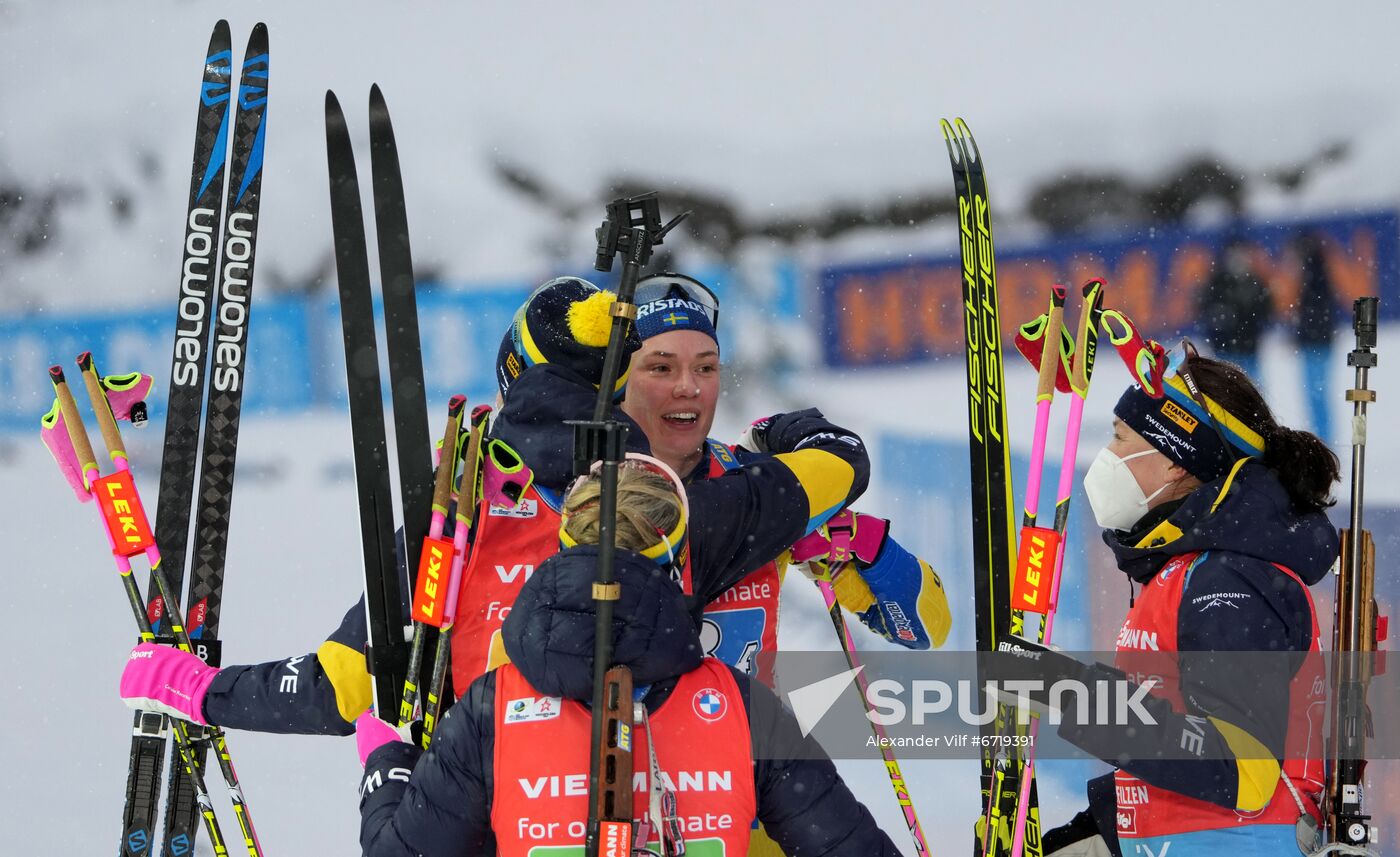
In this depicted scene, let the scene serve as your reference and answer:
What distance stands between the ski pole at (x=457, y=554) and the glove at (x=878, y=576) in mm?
669

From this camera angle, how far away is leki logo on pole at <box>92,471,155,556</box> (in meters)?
2.67

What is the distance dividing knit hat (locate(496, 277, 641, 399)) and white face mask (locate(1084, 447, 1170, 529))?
3.09 feet

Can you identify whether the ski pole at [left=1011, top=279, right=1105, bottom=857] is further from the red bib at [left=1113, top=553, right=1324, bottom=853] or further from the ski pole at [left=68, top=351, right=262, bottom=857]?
the ski pole at [left=68, top=351, right=262, bottom=857]

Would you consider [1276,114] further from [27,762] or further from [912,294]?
[27,762]

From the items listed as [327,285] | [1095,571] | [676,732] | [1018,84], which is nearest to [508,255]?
[327,285]

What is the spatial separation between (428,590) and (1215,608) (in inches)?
52.2

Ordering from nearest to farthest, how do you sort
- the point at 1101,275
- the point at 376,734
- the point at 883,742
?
the point at 376,734 < the point at 883,742 < the point at 1101,275

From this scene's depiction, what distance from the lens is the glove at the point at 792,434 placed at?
2539 millimetres

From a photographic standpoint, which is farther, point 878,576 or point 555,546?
point 878,576

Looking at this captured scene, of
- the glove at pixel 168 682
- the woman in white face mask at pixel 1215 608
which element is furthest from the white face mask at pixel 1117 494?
the glove at pixel 168 682

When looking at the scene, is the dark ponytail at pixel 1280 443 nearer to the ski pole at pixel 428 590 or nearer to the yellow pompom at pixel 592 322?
the yellow pompom at pixel 592 322

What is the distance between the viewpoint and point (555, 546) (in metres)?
2.25

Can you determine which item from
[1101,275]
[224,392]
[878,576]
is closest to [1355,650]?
[878,576]

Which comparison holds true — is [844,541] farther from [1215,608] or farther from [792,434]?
[1215,608]
